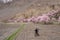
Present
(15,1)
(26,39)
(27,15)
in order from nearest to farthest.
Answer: (26,39), (27,15), (15,1)

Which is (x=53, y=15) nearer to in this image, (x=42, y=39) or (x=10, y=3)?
(x=42, y=39)

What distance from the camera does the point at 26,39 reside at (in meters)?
4.23

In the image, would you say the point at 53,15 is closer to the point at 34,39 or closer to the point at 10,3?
the point at 34,39

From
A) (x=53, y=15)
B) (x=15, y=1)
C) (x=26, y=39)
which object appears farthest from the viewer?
(x=15, y=1)

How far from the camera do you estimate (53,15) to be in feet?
30.4

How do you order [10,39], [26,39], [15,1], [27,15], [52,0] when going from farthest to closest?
[15,1] < [52,0] < [27,15] < [26,39] < [10,39]

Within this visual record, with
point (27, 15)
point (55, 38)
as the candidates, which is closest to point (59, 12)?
point (27, 15)

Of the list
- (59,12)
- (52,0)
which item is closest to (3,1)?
(52,0)

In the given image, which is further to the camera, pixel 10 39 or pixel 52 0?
pixel 52 0

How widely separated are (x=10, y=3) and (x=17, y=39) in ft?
39.9

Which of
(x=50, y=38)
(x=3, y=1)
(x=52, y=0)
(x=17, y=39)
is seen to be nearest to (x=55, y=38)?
(x=50, y=38)

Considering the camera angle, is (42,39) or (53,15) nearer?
(42,39)

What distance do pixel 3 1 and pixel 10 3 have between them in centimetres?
82

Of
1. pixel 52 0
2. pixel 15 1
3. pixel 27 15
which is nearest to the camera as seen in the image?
pixel 27 15
